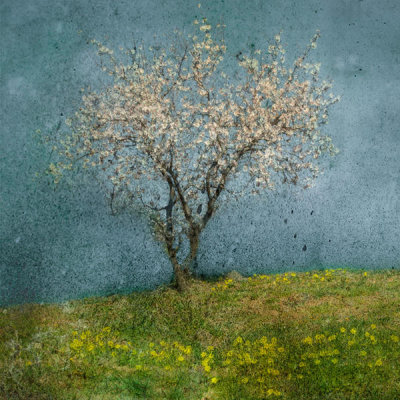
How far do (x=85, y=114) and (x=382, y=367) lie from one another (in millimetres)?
9241

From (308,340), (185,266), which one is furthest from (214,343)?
(185,266)

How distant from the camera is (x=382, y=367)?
8.43m

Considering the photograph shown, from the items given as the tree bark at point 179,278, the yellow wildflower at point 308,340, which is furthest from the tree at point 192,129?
the yellow wildflower at point 308,340

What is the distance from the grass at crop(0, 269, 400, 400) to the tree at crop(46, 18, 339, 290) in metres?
2.00

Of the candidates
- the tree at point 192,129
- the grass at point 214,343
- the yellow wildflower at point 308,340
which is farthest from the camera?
the tree at point 192,129

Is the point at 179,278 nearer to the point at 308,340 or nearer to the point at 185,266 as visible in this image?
the point at 185,266

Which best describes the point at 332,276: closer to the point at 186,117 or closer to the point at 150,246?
the point at 150,246

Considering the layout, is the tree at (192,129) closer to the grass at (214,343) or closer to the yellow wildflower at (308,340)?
the grass at (214,343)

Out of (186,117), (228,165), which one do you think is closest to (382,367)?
(228,165)

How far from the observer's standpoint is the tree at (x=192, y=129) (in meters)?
12.5

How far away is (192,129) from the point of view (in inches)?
495

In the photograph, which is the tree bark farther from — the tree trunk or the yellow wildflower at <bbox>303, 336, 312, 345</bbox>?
the yellow wildflower at <bbox>303, 336, 312, 345</bbox>

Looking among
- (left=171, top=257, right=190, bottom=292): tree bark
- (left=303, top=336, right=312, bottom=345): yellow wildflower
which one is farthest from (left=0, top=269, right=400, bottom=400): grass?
(left=171, top=257, right=190, bottom=292): tree bark

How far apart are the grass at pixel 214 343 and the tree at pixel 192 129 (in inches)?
78.6
